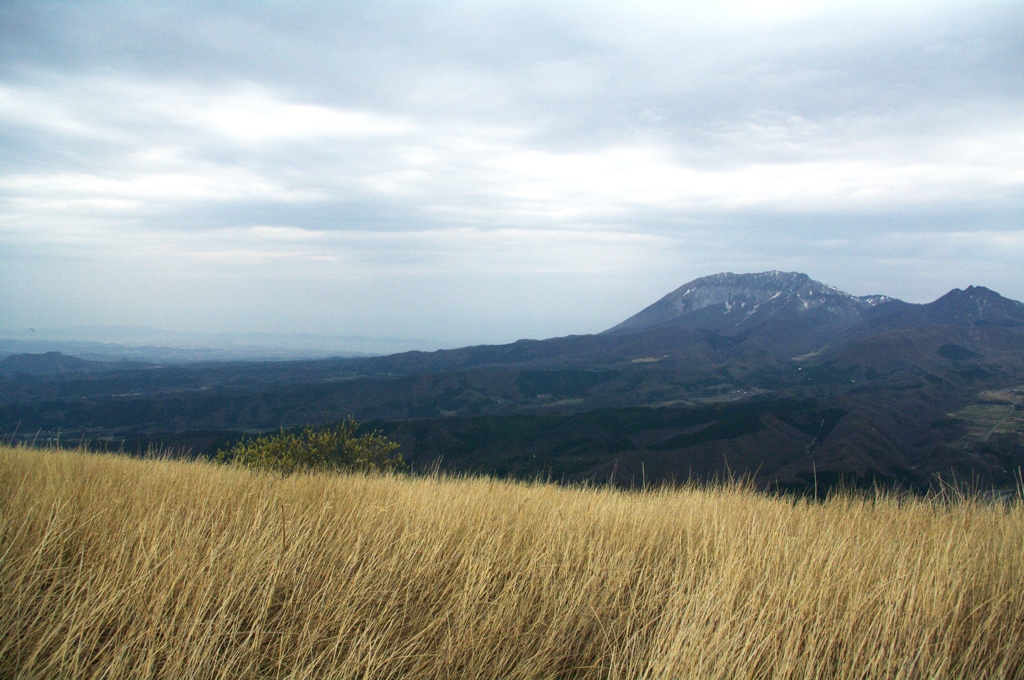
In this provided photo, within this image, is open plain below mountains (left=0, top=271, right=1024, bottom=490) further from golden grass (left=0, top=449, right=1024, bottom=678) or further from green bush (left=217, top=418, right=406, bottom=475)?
golden grass (left=0, top=449, right=1024, bottom=678)

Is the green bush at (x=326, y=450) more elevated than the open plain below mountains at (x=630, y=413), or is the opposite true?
the green bush at (x=326, y=450)

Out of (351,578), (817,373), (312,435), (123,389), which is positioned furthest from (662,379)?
(351,578)

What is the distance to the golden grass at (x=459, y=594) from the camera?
9.00ft

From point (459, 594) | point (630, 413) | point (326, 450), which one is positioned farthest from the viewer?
point (630, 413)

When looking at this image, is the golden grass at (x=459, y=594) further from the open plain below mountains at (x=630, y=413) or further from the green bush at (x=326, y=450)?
the open plain below mountains at (x=630, y=413)

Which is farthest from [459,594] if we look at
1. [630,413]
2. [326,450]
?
[630,413]

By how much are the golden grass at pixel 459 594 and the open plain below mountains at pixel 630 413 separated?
1173cm

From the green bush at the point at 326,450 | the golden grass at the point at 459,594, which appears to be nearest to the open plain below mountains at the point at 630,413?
the green bush at the point at 326,450

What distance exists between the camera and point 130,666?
259 cm

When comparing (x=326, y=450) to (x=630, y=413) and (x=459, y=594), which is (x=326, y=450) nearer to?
(x=459, y=594)

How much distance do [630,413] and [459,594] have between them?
11610cm

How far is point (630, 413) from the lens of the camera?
116250 mm

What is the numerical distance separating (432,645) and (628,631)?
42.5 inches

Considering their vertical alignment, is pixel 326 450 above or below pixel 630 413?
above
